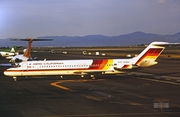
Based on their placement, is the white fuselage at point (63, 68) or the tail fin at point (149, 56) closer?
the white fuselage at point (63, 68)

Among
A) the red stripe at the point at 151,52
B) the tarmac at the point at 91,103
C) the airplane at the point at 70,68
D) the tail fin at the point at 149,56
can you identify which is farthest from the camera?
the red stripe at the point at 151,52

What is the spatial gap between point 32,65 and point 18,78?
5.27 metres

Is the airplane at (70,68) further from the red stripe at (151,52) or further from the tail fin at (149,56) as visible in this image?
the red stripe at (151,52)

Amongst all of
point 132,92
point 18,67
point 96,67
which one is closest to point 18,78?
point 18,67

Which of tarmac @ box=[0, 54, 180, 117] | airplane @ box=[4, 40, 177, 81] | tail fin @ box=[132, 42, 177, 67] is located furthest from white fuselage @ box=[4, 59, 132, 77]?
tarmac @ box=[0, 54, 180, 117]

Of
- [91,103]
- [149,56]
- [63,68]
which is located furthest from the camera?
[149,56]

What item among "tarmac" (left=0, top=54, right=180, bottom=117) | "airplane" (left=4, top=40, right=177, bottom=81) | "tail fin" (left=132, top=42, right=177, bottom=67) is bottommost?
"tarmac" (left=0, top=54, right=180, bottom=117)

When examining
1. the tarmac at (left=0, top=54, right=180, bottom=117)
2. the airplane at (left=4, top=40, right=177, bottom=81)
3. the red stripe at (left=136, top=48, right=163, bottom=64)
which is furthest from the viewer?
the red stripe at (left=136, top=48, right=163, bottom=64)

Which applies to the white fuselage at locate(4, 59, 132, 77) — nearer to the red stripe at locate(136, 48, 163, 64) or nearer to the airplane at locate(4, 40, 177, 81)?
the airplane at locate(4, 40, 177, 81)

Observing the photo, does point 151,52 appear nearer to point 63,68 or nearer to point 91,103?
point 63,68

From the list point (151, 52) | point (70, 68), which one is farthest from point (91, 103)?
point (151, 52)

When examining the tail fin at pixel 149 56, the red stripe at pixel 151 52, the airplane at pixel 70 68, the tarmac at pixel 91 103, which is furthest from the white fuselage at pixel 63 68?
the tarmac at pixel 91 103

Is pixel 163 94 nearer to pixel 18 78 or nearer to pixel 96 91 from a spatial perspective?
pixel 96 91

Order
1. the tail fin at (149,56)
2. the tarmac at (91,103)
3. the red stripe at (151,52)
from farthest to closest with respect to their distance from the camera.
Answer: the red stripe at (151,52) < the tail fin at (149,56) < the tarmac at (91,103)
